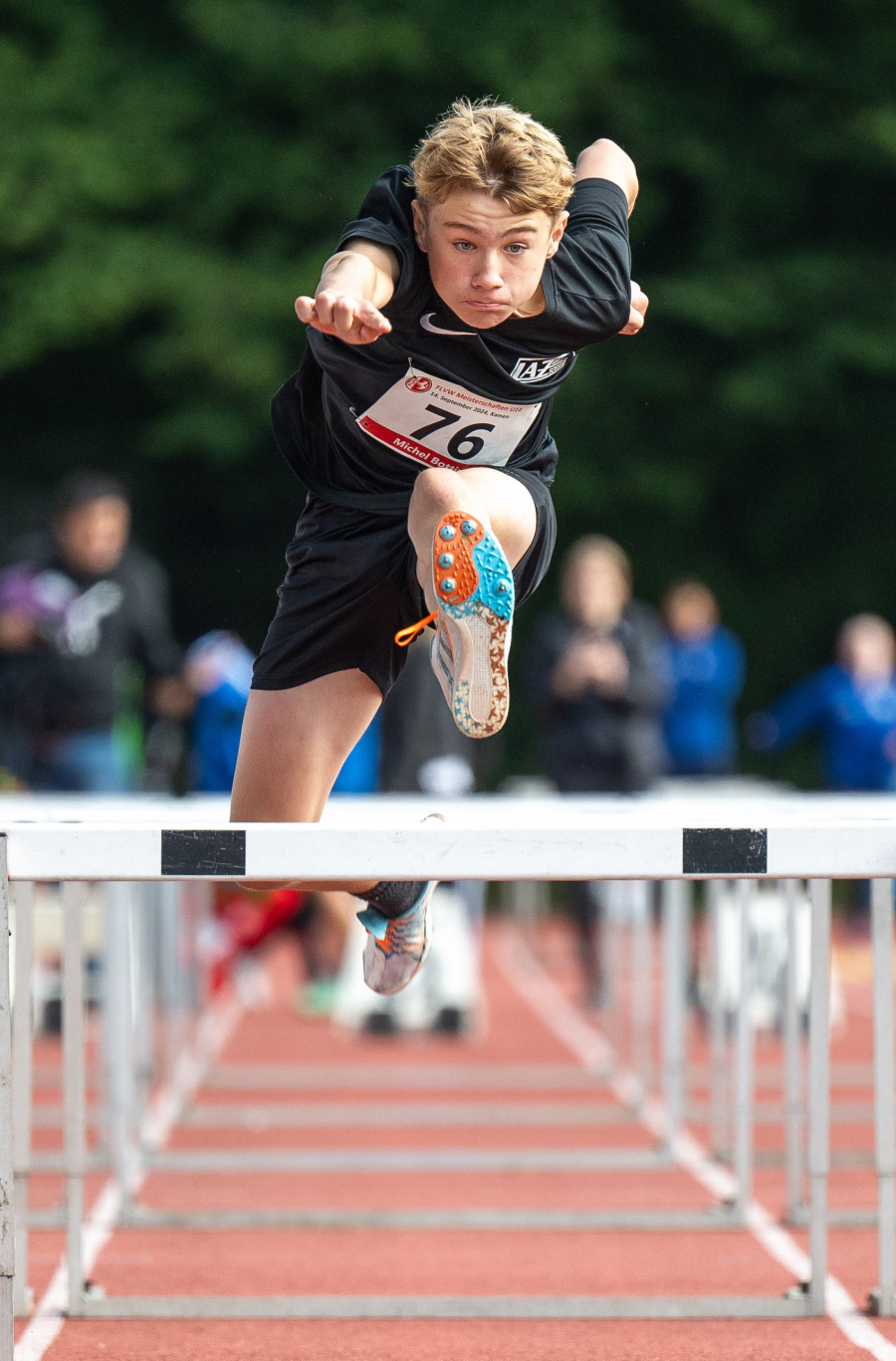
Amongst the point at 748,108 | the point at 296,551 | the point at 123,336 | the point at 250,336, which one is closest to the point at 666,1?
the point at 748,108

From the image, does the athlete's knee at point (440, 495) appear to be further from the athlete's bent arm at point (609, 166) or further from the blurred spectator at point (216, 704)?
the blurred spectator at point (216, 704)

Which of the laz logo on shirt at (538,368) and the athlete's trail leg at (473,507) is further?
the laz logo on shirt at (538,368)

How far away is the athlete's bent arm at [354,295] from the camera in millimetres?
2840

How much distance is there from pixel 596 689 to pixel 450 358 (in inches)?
210

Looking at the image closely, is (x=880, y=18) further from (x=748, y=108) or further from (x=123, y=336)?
(x=123, y=336)

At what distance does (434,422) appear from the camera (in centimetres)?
338

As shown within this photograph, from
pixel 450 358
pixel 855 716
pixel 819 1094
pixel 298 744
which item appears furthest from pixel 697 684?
pixel 450 358

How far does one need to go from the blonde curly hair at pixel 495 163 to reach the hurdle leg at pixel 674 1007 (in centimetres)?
314

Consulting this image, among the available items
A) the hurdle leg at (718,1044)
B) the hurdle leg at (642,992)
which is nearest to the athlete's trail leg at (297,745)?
the hurdle leg at (718,1044)

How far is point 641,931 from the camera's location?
278 inches

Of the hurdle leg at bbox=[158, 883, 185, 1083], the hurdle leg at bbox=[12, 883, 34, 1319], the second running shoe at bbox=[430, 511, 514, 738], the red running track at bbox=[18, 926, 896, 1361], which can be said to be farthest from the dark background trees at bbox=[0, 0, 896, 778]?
the second running shoe at bbox=[430, 511, 514, 738]

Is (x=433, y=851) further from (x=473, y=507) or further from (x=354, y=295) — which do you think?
(x=354, y=295)

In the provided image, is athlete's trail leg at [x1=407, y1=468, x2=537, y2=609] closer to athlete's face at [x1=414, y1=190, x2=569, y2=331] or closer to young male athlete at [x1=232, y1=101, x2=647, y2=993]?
young male athlete at [x1=232, y1=101, x2=647, y2=993]

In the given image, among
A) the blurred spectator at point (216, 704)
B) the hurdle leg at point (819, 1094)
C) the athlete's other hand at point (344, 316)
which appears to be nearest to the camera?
the athlete's other hand at point (344, 316)
